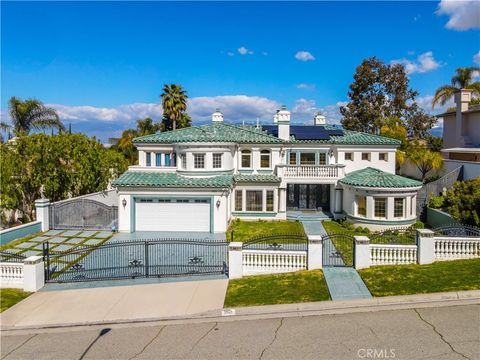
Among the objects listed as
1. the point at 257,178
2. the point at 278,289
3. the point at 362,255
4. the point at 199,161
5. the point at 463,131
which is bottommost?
the point at 278,289

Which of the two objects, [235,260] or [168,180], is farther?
[168,180]

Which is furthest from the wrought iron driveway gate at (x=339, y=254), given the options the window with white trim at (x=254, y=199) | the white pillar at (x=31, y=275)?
the white pillar at (x=31, y=275)

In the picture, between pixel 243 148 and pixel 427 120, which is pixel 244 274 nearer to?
pixel 243 148

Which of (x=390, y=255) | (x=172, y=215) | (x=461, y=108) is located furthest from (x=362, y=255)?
(x=461, y=108)

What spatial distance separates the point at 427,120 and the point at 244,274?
4306cm

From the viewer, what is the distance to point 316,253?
1430cm

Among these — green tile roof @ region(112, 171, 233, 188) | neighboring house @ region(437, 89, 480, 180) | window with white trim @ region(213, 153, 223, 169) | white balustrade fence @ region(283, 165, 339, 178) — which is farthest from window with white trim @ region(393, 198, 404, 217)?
window with white trim @ region(213, 153, 223, 169)

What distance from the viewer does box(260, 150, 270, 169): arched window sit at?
27188 mm

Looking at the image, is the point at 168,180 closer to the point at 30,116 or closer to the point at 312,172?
the point at 312,172

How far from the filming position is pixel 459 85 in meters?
39.4

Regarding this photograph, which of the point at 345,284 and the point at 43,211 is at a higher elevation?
the point at 43,211

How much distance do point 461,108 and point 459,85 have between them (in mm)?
7235

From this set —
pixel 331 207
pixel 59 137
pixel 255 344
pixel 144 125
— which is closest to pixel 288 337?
pixel 255 344

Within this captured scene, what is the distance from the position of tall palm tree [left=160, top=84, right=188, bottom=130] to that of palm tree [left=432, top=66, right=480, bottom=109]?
2870 centimetres
